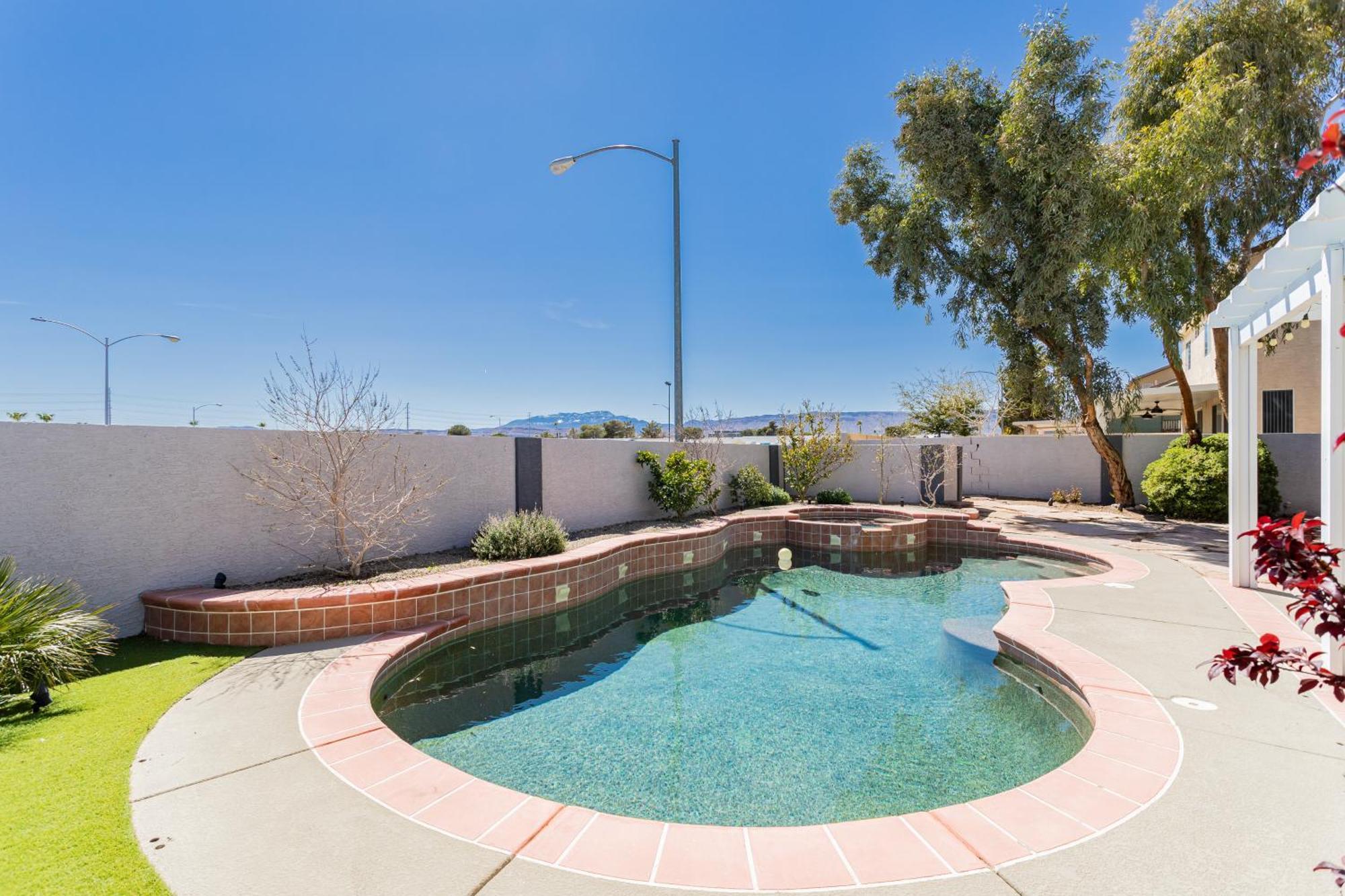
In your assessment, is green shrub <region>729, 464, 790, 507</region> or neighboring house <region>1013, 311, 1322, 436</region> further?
neighboring house <region>1013, 311, 1322, 436</region>

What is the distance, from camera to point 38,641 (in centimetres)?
407

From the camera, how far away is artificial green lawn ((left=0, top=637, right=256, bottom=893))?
2.30 m

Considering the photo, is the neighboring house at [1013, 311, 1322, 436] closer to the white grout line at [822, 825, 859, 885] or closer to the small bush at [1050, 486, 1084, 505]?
the small bush at [1050, 486, 1084, 505]

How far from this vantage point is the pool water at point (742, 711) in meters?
3.69

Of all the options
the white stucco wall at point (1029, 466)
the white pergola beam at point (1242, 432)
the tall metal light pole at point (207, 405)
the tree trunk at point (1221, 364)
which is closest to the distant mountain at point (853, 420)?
the white stucco wall at point (1029, 466)

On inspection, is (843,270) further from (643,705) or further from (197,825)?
(197,825)

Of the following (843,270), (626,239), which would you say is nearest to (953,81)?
(843,270)

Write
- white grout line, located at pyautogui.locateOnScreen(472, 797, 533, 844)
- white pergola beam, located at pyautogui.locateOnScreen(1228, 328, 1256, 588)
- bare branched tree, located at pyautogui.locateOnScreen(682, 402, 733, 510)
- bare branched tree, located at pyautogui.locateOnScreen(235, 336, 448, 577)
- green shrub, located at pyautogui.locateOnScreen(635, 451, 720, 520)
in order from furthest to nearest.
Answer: bare branched tree, located at pyautogui.locateOnScreen(682, 402, 733, 510), green shrub, located at pyautogui.locateOnScreen(635, 451, 720, 520), bare branched tree, located at pyautogui.locateOnScreen(235, 336, 448, 577), white pergola beam, located at pyautogui.locateOnScreen(1228, 328, 1256, 588), white grout line, located at pyautogui.locateOnScreen(472, 797, 533, 844)

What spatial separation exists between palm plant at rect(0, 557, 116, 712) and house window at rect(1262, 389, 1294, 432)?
2609cm

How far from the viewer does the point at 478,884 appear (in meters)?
2.30

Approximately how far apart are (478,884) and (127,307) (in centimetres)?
3115

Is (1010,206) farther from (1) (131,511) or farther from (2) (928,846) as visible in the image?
(1) (131,511)

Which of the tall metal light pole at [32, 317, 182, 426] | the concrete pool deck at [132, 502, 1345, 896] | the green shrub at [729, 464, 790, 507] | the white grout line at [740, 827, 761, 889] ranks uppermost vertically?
the tall metal light pole at [32, 317, 182, 426]

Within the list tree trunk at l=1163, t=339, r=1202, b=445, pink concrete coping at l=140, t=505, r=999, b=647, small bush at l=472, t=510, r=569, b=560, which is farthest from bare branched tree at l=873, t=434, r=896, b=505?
small bush at l=472, t=510, r=569, b=560
